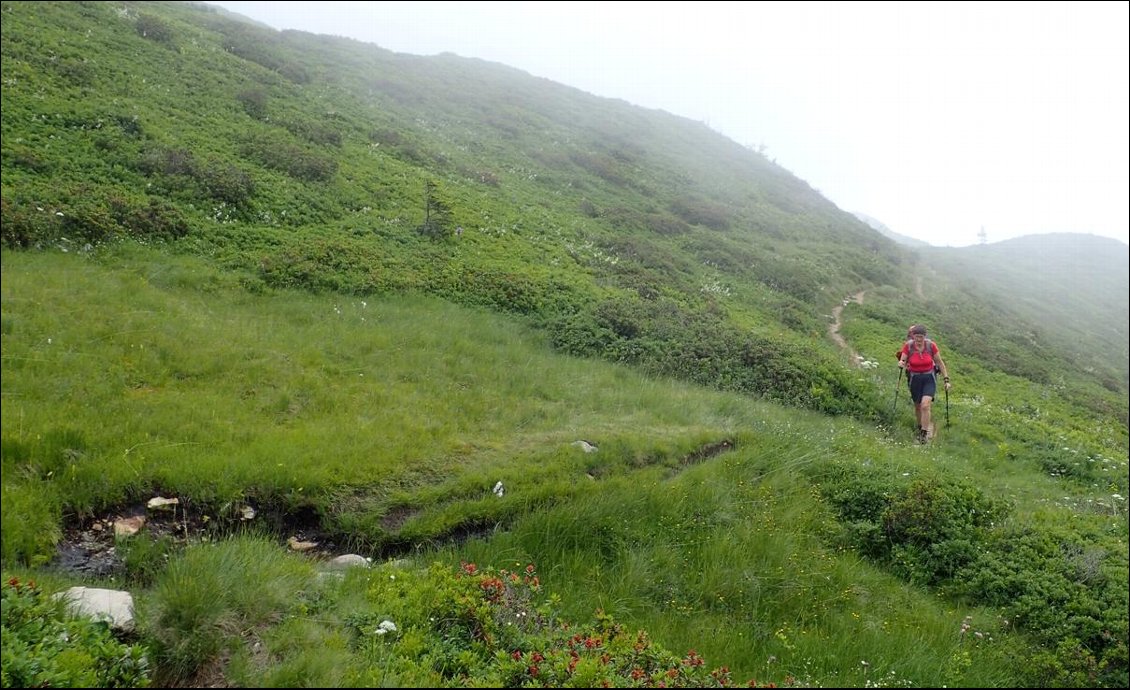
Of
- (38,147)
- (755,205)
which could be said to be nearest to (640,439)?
(38,147)

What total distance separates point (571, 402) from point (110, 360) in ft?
23.0

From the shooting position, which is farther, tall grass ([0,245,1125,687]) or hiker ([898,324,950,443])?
hiker ([898,324,950,443])

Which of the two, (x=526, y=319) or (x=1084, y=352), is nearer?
(x=526, y=319)

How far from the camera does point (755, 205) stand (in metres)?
44.7

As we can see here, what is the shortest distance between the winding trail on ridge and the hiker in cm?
491

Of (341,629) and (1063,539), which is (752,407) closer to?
(1063,539)

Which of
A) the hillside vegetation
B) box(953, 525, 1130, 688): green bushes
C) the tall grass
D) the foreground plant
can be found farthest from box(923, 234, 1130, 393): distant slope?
the foreground plant

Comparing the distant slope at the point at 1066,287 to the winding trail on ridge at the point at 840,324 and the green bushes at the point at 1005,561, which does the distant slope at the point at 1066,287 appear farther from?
the green bushes at the point at 1005,561

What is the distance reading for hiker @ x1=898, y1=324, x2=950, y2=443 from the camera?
13.2 m

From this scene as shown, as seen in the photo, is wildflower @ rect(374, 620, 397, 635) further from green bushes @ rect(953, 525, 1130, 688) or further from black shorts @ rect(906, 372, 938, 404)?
black shorts @ rect(906, 372, 938, 404)

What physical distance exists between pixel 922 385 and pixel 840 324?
1162 cm

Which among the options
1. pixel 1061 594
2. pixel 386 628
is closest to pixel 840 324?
pixel 1061 594

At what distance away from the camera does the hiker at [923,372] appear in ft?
43.3

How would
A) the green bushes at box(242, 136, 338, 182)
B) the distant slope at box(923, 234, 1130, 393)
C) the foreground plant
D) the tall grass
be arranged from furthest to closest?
the distant slope at box(923, 234, 1130, 393)
the green bushes at box(242, 136, 338, 182)
the tall grass
the foreground plant
